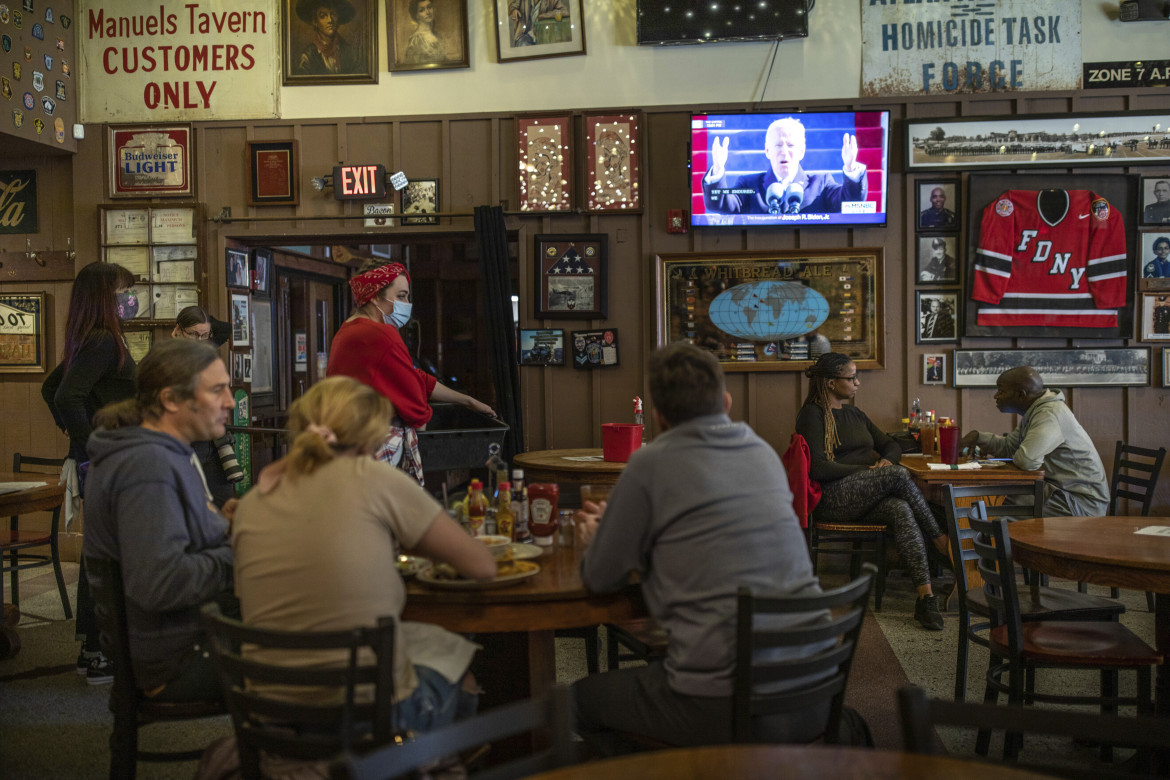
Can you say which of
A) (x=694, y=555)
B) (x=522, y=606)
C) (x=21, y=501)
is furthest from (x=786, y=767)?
(x=21, y=501)

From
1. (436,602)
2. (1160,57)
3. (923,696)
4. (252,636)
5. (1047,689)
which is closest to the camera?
(923,696)

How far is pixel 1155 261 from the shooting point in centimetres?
582

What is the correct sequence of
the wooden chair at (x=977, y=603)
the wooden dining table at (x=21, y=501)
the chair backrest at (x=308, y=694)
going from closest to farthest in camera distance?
the chair backrest at (x=308, y=694)
the wooden chair at (x=977, y=603)
the wooden dining table at (x=21, y=501)

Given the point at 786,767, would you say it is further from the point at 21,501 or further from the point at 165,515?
the point at 21,501

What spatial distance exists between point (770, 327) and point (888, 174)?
1.22 m

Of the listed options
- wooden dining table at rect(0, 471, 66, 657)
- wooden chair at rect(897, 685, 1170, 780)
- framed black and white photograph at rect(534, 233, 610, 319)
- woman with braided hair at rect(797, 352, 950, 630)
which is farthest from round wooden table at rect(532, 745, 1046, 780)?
framed black and white photograph at rect(534, 233, 610, 319)

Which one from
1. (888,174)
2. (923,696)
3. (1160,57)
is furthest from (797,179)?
(923,696)

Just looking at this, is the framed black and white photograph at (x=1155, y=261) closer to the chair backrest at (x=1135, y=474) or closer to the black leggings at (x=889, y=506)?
the chair backrest at (x=1135, y=474)

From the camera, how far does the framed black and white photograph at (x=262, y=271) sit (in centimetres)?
650

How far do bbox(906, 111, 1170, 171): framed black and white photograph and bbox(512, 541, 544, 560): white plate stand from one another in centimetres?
431

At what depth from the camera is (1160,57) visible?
580 cm

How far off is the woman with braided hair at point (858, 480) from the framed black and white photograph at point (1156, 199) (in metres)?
2.31

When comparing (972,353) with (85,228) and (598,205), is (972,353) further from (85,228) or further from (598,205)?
(85,228)

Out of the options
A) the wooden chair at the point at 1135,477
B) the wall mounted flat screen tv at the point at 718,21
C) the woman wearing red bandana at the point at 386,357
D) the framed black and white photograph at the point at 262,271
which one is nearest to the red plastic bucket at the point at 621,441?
the woman wearing red bandana at the point at 386,357
